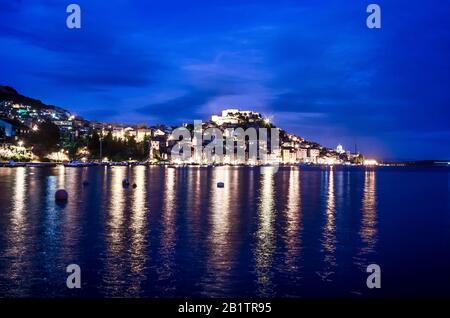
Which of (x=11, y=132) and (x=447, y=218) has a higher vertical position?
(x=11, y=132)

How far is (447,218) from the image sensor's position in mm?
28953

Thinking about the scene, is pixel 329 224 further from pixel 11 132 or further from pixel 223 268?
pixel 11 132

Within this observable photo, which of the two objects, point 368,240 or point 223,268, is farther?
point 368,240

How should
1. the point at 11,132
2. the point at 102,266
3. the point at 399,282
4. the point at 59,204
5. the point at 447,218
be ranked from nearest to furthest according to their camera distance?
the point at 399,282
the point at 102,266
the point at 447,218
the point at 59,204
the point at 11,132

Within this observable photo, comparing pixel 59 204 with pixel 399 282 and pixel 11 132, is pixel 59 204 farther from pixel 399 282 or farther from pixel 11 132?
pixel 11 132

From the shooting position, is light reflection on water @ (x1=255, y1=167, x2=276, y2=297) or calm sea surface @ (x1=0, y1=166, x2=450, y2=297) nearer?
calm sea surface @ (x1=0, y1=166, x2=450, y2=297)

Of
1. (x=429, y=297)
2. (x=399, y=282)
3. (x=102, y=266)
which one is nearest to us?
(x=429, y=297)

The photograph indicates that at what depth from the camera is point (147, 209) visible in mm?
29469

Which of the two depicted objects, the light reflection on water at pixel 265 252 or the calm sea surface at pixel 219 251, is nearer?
the calm sea surface at pixel 219 251

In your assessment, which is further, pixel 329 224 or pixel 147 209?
pixel 147 209

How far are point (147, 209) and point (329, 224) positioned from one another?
1152 cm

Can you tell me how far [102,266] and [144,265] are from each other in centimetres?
128

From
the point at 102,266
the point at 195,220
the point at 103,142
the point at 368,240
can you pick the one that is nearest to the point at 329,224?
the point at 368,240
